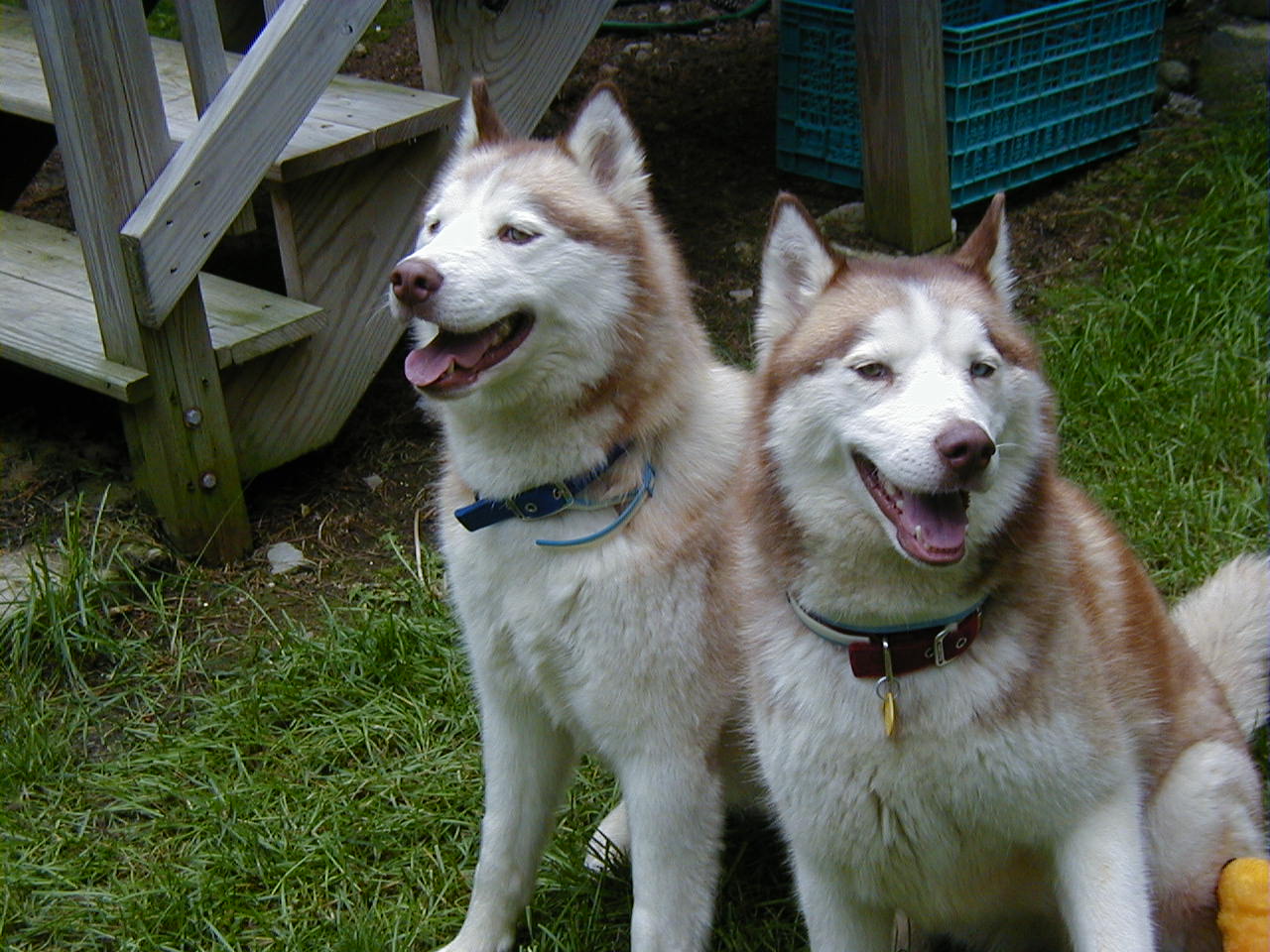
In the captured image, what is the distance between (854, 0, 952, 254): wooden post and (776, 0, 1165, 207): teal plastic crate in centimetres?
28

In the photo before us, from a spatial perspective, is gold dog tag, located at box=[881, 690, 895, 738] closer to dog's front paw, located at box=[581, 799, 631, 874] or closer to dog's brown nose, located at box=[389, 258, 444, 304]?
dog's front paw, located at box=[581, 799, 631, 874]

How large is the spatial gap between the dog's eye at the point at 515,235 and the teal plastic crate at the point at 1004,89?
315cm

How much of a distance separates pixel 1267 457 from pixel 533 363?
257 centimetres

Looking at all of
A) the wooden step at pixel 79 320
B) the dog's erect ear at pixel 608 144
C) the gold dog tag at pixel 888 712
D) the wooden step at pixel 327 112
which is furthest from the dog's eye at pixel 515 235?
the wooden step at pixel 79 320

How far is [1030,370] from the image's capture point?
2.31m

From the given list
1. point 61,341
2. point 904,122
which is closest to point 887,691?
point 61,341

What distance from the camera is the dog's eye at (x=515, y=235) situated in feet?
8.79

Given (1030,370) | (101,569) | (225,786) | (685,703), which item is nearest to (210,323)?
(101,569)

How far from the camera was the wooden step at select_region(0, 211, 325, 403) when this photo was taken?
3.93 m

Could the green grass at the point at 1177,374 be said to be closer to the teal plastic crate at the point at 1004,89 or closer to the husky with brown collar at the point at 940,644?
the teal plastic crate at the point at 1004,89

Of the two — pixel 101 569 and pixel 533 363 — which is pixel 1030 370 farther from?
pixel 101 569

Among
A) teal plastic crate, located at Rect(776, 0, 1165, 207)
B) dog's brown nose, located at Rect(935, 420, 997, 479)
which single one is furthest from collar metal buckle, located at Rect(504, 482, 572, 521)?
teal plastic crate, located at Rect(776, 0, 1165, 207)

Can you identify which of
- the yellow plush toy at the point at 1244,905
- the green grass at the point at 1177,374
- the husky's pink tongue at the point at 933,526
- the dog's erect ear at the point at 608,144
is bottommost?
the green grass at the point at 1177,374

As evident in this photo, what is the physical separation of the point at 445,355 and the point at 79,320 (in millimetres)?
2013
